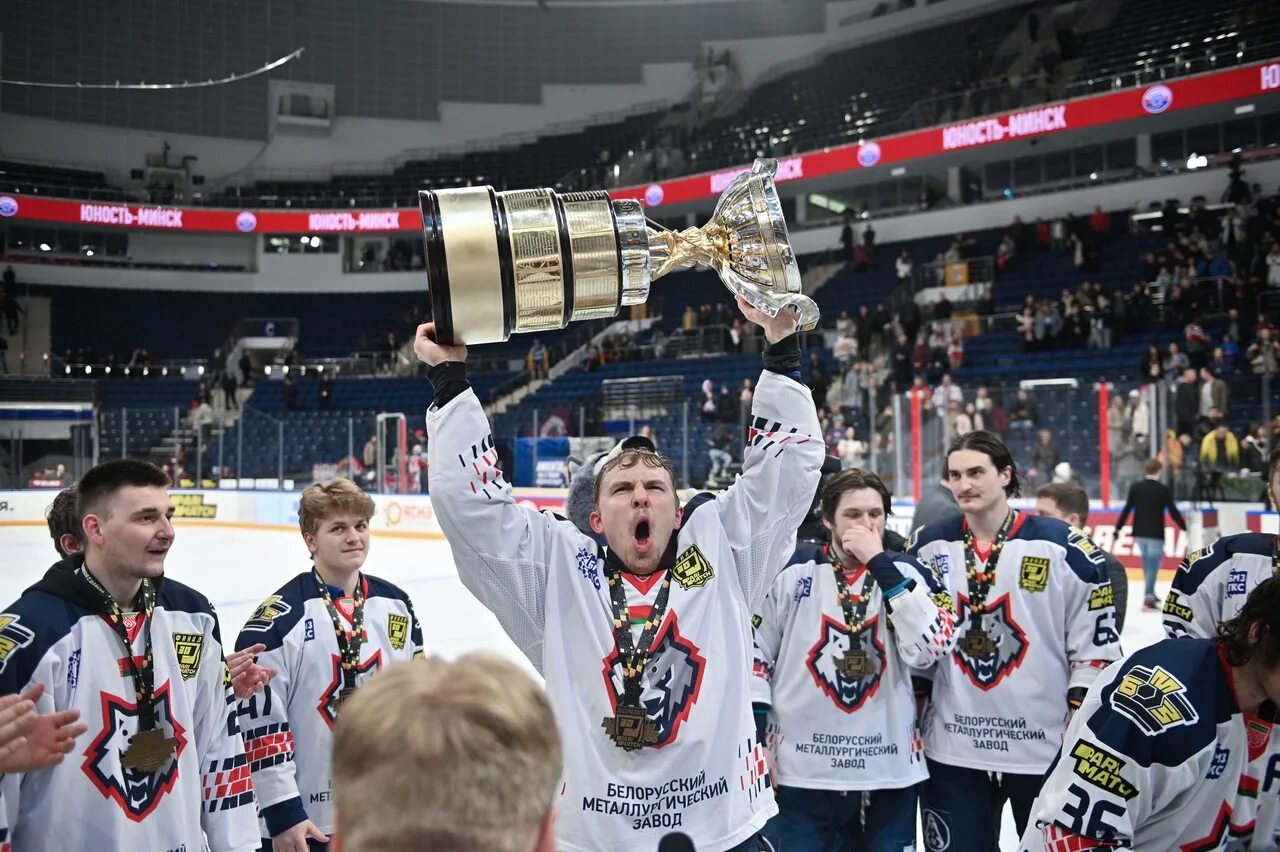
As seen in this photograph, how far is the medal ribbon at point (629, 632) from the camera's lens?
207 centimetres

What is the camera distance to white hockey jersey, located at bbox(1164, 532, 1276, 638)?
9.17 feet

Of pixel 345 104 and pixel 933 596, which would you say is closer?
pixel 933 596

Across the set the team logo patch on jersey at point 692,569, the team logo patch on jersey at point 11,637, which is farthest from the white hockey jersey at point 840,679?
the team logo patch on jersey at point 11,637

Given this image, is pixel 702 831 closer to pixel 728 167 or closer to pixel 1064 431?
pixel 1064 431

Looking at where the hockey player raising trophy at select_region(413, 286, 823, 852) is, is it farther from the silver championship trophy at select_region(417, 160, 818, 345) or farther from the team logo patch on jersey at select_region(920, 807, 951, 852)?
the team logo patch on jersey at select_region(920, 807, 951, 852)

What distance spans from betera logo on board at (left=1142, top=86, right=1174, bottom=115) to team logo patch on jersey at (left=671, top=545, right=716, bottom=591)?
56.8 ft

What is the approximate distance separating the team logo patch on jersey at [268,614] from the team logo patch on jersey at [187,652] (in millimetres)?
480

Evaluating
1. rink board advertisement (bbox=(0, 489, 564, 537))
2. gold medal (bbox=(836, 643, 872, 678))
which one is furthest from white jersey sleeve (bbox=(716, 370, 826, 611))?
rink board advertisement (bbox=(0, 489, 564, 537))

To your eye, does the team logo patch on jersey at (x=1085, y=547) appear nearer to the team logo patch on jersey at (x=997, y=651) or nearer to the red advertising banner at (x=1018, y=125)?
the team logo patch on jersey at (x=997, y=651)

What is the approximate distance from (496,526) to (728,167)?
21559mm

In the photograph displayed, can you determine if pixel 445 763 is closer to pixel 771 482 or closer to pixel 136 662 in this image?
pixel 771 482

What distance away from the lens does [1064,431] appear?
33.8ft

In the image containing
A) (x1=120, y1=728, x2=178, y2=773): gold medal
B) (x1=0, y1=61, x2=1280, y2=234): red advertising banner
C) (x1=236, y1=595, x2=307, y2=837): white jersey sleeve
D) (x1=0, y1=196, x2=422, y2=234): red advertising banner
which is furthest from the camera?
(x1=0, y1=196, x2=422, y2=234): red advertising banner

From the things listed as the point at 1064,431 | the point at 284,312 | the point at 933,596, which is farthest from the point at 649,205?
the point at 933,596
